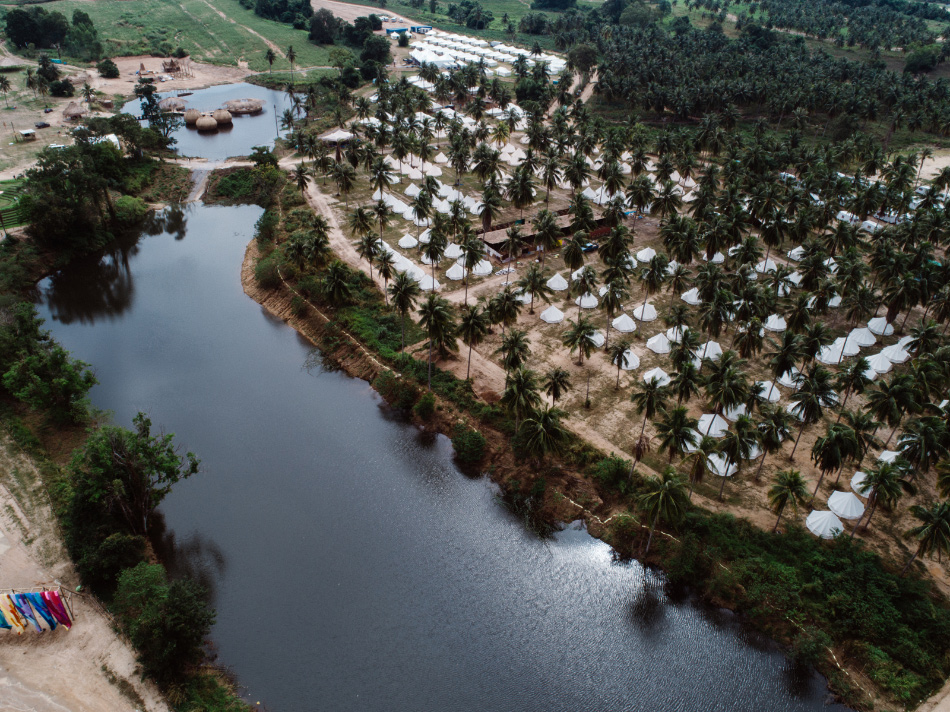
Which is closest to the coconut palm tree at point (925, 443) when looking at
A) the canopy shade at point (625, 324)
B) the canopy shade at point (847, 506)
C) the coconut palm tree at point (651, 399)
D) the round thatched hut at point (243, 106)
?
the canopy shade at point (847, 506)

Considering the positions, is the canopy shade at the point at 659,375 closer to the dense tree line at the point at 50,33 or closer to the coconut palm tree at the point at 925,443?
the coconut palm tree at the point at 925,443

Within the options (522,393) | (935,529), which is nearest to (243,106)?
(522,393)

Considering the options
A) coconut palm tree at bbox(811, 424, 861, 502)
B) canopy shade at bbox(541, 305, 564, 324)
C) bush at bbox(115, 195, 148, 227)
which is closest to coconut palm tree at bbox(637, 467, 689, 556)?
coconut palm tree at bbox(811, 424, 861, 502)

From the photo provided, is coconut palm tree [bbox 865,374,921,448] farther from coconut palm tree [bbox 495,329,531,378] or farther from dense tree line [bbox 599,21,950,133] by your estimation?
dense tree line [bbox 599,21,950,133]

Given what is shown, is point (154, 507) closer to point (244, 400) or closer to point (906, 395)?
point (244, 400)

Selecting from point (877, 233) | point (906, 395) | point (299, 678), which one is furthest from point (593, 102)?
point (299, 678)

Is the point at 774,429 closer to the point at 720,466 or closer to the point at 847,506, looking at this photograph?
the point at 720,466
